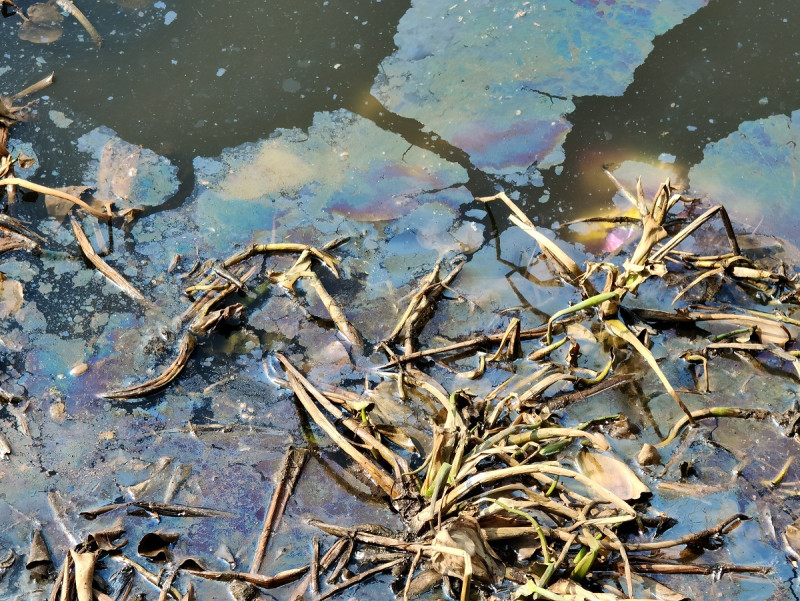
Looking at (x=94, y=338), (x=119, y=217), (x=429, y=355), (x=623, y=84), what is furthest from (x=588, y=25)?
(x=94, y=338)

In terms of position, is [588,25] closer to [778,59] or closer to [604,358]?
[778,59]

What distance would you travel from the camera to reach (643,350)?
5.61 ft

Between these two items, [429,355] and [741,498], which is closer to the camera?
[741,498]

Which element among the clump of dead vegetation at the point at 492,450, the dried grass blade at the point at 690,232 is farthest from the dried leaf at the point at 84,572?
the dried grass blade at the point at 690,232

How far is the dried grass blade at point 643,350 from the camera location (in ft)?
5.55

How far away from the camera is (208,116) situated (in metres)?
2.45

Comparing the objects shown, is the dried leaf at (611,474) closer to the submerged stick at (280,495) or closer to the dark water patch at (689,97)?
the submerged stick at (280,495)

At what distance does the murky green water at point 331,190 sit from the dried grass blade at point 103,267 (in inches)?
1.1

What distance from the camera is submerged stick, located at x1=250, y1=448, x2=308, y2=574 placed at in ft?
5.21

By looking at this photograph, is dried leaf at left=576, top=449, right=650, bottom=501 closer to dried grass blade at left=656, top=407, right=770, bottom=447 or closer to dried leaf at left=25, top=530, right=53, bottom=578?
dried grass blade at left=656, top=407, right=770, bottom=447

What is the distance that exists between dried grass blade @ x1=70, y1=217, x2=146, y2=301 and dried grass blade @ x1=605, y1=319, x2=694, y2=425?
49.9 inches

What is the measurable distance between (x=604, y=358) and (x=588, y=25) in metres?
1.38

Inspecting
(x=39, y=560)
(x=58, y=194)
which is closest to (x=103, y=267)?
(x=58, y=194)

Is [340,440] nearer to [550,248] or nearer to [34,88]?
[550,248]
